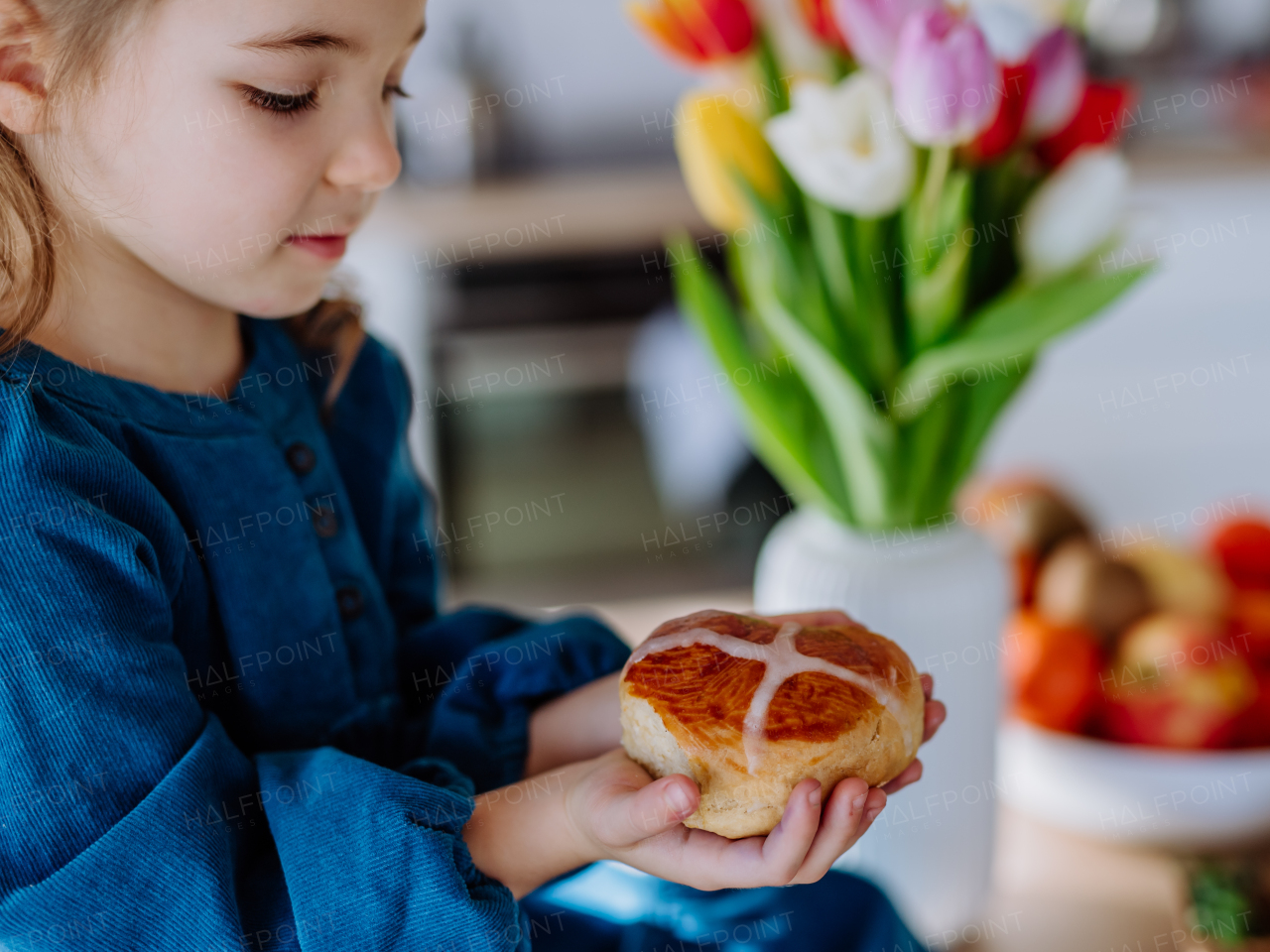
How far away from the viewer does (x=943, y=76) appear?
0.59 metres

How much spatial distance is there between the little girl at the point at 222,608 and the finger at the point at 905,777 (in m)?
0.02

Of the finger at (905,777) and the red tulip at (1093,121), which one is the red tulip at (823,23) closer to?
the red tulip at (1093,121)

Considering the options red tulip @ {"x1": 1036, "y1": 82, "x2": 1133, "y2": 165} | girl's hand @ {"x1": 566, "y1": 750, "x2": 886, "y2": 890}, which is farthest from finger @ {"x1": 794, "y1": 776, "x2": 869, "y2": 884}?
red tulip @ {"x1": 1036, "y1": 82, "x2": 1133, "y2": 165}

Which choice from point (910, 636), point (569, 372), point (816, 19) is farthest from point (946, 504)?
point (569, 372)

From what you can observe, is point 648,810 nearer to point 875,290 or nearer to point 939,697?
point 939,697

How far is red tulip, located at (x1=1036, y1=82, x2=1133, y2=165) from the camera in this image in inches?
27.8

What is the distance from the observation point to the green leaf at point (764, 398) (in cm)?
79

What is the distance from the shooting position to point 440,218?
203cm

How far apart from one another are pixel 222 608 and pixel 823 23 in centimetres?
55

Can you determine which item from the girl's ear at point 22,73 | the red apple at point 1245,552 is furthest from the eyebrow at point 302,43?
the red apple at point 1245,552

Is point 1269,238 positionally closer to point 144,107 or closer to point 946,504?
point 946,504

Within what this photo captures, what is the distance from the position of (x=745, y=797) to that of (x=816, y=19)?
540mm

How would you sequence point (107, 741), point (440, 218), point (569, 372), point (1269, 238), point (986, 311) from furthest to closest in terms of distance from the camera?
point (1269, 238), point (569, 372), point (440, 218), point (986, 311), point (107, 741)

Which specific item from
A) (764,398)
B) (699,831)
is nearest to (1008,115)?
(764,398)
